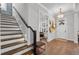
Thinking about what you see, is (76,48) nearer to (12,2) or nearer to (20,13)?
(20,13)

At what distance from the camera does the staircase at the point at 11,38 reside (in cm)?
215

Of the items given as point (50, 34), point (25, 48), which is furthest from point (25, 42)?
point (50, 34)

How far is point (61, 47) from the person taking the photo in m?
2.22

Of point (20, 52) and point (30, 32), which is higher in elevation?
point (30, 32)

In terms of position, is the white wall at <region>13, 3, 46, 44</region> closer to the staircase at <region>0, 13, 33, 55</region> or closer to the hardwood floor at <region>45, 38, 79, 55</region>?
the staircase at <region>0, 13, 33, 55</region>

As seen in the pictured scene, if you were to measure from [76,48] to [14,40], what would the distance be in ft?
3.07

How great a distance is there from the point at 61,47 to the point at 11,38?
75cm

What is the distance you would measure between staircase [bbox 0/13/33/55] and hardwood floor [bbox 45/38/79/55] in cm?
29

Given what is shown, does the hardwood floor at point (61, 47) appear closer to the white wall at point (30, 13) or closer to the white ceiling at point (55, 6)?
the white wall at point (30, 13)

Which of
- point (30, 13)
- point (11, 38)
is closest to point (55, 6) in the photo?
point (30, 13)

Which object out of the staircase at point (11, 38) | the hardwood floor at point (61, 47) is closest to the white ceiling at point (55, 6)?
the hardwood floor at point (61, 47)

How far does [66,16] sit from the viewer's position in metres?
2.23

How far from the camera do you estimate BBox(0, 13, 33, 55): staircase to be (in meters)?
2.15

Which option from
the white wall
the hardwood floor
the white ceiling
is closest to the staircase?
the white wall
